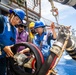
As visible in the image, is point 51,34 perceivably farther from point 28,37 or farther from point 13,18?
point 13,18

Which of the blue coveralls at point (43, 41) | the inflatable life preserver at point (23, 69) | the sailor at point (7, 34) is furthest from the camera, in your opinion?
the blue coveralls at point (43, 41)

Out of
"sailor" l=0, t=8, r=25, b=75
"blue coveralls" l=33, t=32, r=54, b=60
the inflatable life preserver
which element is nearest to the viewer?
the inflatable life preserver

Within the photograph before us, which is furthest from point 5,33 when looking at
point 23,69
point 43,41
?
point 43,41

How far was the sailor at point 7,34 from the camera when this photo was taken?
328 cm

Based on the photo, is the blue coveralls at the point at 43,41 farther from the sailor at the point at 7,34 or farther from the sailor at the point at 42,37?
the sailor at the point at 7,34

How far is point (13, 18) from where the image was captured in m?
3.47

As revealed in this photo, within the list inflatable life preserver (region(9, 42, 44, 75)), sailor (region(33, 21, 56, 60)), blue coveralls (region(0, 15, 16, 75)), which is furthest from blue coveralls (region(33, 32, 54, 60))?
inflatable life preserver (region(9, 42, 44, 75))

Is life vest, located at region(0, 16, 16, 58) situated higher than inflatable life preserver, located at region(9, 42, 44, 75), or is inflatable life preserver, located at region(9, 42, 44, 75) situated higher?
life vest, located at region(0, 16, 16, 58)

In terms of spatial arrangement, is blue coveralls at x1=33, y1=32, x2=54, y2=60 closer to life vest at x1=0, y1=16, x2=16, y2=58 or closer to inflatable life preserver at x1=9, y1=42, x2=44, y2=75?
life vest at x1=0, y1=16, x2=16, y2=58

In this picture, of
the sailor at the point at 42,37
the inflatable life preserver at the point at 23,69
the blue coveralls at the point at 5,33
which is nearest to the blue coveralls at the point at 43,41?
the sailor at the point at 42,37

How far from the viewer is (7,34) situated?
132 inches

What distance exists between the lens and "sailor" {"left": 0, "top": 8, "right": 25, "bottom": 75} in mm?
3283

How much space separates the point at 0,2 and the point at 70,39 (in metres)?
4.05

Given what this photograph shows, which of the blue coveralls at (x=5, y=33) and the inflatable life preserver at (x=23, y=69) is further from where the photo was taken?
the blue coveralls at (x=5, y=33)
